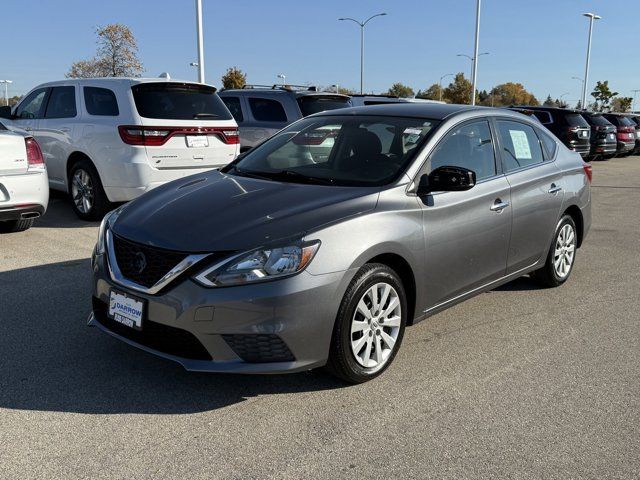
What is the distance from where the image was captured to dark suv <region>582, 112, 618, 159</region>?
69.5 ft

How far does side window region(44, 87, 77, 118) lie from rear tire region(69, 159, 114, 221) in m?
0.77

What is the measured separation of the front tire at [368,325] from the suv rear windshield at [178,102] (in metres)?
4.99

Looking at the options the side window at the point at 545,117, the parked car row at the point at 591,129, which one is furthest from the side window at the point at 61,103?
the side window at the point at 545,117

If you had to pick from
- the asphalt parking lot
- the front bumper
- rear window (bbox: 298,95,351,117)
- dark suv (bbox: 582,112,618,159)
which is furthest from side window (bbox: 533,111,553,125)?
the front bumper

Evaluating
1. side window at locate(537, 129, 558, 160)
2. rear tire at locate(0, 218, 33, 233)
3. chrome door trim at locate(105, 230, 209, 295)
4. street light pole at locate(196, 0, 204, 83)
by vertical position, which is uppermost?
street light pole at locate(196, 0, 204, 83)

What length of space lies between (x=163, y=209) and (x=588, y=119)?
2073 cm

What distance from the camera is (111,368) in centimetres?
377

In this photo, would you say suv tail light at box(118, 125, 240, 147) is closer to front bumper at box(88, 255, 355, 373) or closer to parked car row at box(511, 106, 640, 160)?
front bumper at box(88, 255, 355, 373)

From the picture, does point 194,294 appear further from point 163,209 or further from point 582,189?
point 582,189

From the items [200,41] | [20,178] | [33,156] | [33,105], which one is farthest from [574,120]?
[20,178]

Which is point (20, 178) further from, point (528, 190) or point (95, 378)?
point (528, 190)

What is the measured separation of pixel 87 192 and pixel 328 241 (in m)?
5.75

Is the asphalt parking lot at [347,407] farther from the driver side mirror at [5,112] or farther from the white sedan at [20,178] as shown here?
the driver side mirror at [5,112]

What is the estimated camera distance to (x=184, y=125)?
7.85 metres
